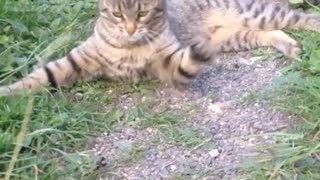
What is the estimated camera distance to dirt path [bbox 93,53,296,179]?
316 cm

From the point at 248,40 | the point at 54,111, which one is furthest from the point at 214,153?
the point at 248,40

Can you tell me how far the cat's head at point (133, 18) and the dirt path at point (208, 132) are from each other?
0.96 ft

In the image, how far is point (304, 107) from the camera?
11.4 feet

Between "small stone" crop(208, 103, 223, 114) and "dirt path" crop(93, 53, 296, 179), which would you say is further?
"small stone" crop(208, 103, 223, 114)

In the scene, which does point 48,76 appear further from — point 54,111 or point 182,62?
point 182,62

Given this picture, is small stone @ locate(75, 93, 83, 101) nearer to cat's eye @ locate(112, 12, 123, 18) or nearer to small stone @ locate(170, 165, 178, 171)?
cat's eye @ locate(112, 12, 123, 18)

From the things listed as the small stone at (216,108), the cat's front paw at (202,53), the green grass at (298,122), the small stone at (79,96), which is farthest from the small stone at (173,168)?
the small stone at (79,96)

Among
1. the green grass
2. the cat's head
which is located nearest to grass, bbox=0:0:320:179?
the green grass

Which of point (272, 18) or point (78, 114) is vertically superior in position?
point (272, 18)

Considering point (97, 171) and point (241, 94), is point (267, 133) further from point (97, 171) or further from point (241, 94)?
point (97, 171)

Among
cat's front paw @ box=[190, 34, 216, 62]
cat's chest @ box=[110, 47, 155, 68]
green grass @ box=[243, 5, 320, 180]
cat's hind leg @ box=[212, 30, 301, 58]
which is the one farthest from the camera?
cat's hind leg @ box=[212, 30, 301, 58]

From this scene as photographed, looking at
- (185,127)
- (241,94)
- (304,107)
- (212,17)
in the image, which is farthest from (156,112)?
(212,17)

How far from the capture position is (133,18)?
3.66 m

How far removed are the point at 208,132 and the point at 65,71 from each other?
0.81 meters
